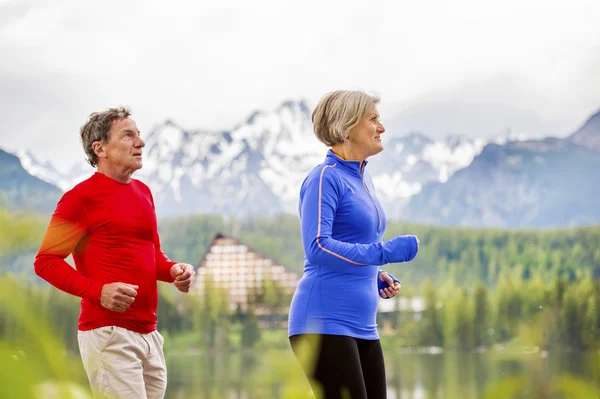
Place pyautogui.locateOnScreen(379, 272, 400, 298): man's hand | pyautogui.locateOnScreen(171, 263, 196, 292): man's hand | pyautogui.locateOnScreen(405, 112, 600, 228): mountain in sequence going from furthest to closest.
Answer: pyautogui.locateOnScreen(405, 112, 600, 228): mountain → pyautogui.locateOnScreen(379, 272, 400, 298): man's hand → pyautogui.locateOnScreen(171, 263, 196, 292): man's hand

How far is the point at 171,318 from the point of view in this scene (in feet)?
171

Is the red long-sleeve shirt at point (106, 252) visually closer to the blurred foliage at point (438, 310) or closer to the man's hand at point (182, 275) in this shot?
the man's hand at point (182, 275)

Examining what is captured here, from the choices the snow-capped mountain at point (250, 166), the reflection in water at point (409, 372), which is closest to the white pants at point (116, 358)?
the reflection in water at point (409, 372)

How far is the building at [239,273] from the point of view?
55.5 metres

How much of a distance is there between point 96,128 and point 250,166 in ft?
336

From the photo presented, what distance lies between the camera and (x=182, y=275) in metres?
1.62

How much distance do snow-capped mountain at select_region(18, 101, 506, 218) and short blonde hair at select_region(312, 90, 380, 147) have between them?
94.8 metres

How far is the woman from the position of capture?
1511 millimetres

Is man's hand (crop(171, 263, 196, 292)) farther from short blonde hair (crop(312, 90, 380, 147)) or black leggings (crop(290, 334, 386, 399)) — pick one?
short blonde hair (crop(312, 90, 380, 147))

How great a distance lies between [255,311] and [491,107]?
52.2m

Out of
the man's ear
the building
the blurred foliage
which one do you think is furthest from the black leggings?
the building

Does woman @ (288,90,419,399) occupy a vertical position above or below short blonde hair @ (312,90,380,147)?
below

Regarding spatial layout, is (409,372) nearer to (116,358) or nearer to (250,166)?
(116,358)

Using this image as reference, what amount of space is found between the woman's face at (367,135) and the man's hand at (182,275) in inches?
15.8
